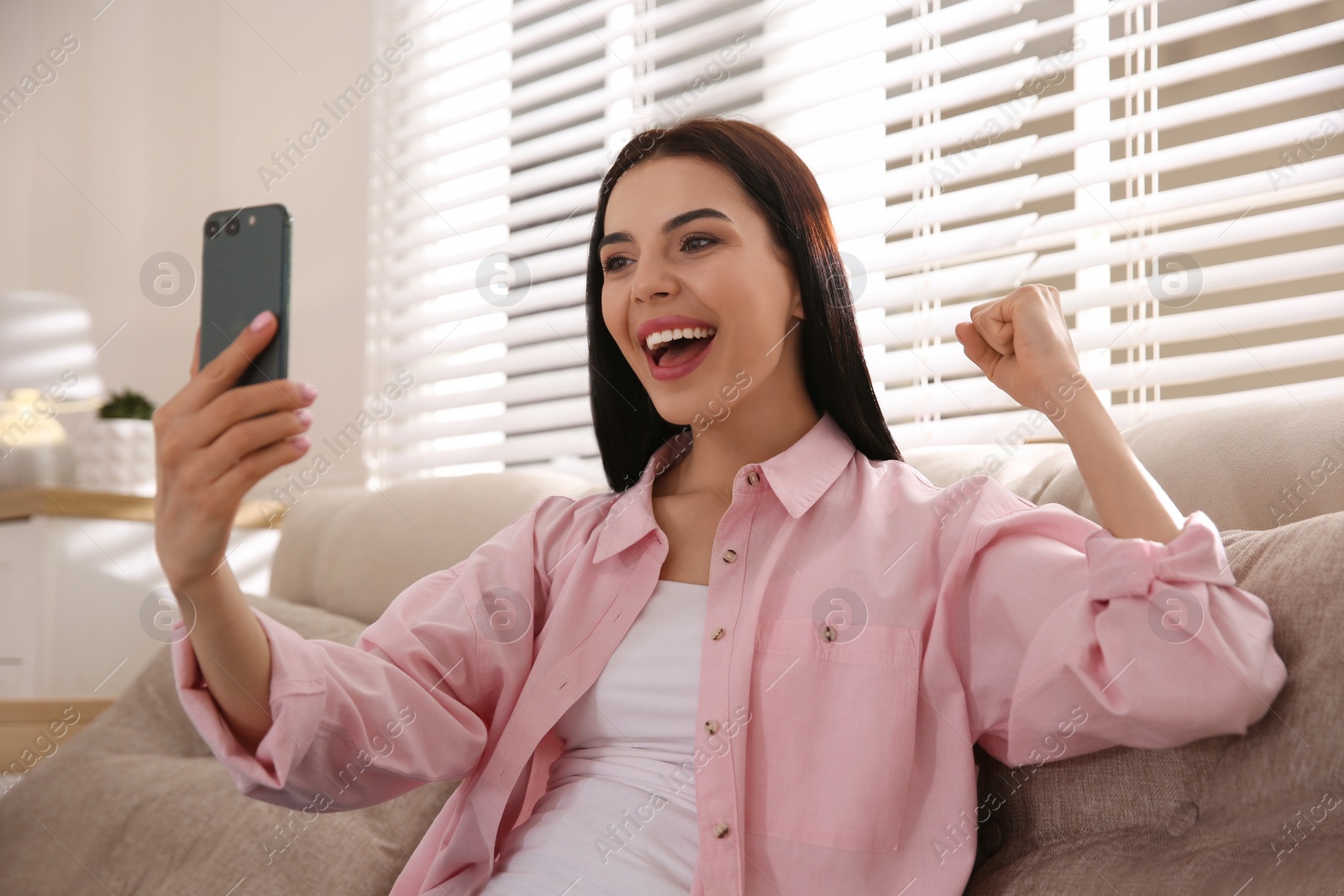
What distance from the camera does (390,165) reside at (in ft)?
8.71

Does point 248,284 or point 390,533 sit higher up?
point 248,284

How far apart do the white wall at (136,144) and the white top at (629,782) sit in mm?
2008

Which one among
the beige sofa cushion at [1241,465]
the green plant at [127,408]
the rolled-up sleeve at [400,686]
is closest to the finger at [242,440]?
the rolled-up sleeve at [400,686]

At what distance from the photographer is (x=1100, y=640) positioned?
0.80 metres

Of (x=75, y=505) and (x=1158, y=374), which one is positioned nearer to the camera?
(x=1158, y=374)

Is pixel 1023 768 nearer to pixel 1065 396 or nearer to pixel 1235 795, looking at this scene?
pixel 1235 795

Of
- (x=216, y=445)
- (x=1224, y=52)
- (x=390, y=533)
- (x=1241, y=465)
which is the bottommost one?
(x=390, y=533)

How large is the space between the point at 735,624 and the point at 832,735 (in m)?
0.15

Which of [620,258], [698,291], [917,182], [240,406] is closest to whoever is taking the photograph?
[240,406]

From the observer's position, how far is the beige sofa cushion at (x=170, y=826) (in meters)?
1.34

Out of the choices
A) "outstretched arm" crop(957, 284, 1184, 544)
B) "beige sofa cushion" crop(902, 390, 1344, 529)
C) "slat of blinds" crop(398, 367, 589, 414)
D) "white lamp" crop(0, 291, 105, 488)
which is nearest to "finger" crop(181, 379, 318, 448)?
"outstretched arm" crop(957, 284, 1184, 544)

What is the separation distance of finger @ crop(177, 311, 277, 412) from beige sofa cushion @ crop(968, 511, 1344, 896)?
0.68 metres

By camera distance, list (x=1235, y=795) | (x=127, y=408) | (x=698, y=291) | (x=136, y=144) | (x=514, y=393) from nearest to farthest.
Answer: (x=1235, y=795) < (x=698, y=291) < (x=514, y=393) < (x=127, y=408) < (x=136, y=144)

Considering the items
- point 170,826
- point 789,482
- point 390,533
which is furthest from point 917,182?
point 170,826
